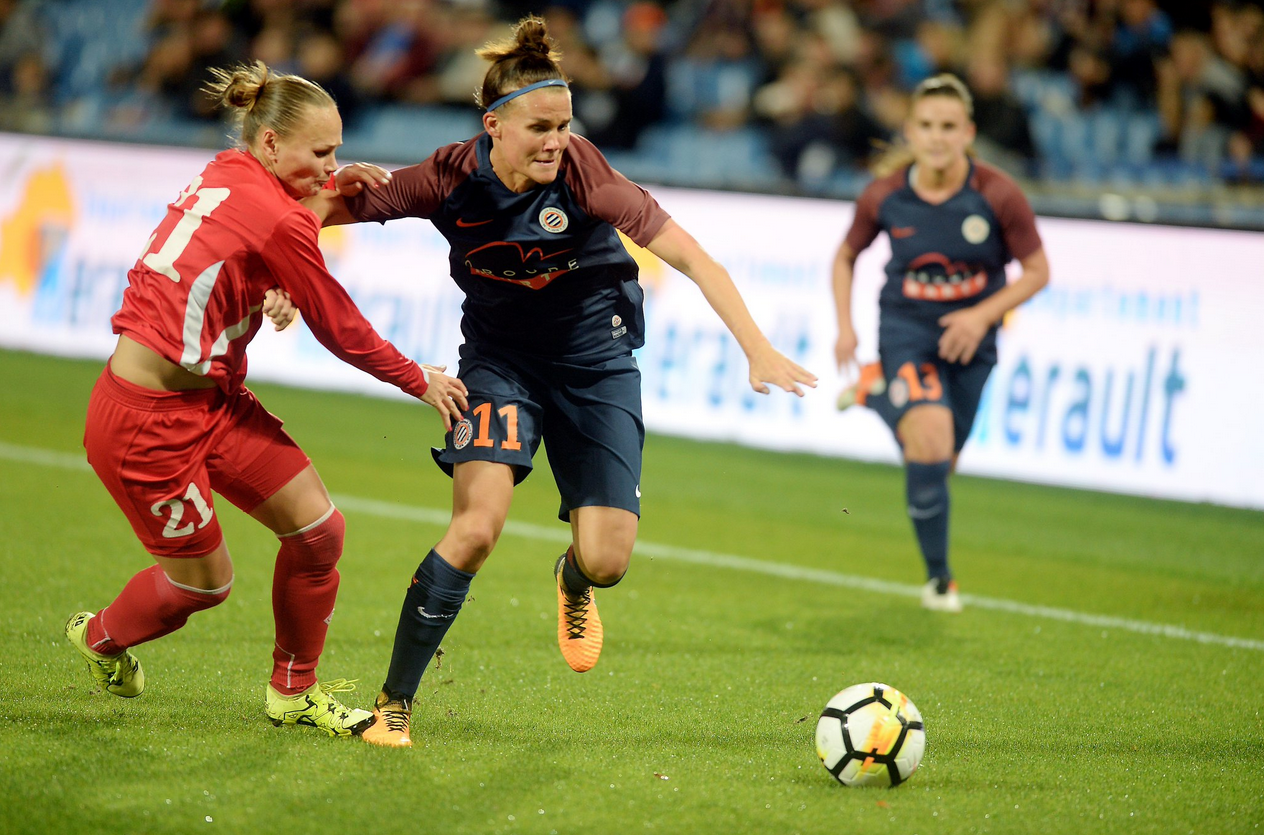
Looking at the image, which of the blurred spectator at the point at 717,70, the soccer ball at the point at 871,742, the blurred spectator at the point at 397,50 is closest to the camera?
the soccer ball at the point at 871,742

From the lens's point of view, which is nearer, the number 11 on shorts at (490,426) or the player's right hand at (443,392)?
the player's right hand at (443,392)

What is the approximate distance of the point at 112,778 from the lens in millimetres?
3527

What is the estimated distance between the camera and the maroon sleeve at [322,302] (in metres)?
3.68

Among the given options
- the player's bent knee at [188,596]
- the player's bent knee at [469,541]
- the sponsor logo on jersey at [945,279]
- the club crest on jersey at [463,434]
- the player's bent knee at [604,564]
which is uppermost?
the sponsor logo on jersey at [945,279]

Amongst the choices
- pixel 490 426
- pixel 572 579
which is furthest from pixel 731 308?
pixel 572 579

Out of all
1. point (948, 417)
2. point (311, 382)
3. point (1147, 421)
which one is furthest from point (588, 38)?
point (948, 417)

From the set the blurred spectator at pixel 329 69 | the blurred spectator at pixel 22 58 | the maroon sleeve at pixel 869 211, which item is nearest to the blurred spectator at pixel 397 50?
the blurred spectator at pixel 329 69

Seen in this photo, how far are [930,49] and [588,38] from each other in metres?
4.07

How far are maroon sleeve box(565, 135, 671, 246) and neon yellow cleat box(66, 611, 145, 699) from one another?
200 cm

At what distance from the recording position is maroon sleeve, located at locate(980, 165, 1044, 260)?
20.9ft

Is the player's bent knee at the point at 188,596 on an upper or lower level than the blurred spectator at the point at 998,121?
lower

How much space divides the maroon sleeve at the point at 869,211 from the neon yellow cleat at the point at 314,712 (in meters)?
3.76

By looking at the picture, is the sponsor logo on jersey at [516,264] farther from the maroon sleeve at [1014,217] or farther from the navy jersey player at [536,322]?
the maroon sleeve at [1014,217]

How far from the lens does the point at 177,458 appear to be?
3752mm
